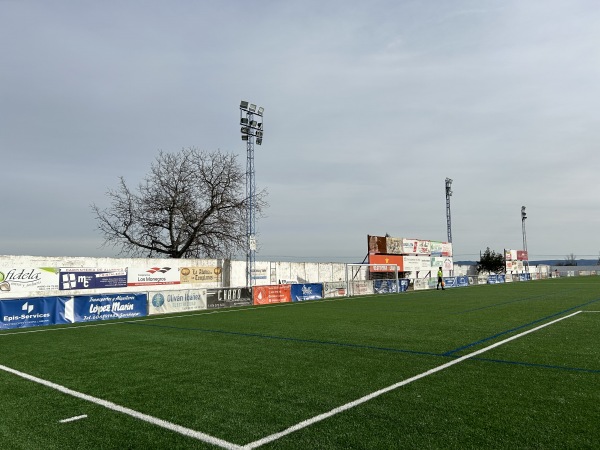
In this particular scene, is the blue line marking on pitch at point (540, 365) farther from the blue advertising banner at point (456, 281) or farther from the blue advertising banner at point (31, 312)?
the blue advertising banner at point (456, 281)

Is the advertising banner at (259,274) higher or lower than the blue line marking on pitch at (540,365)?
higher

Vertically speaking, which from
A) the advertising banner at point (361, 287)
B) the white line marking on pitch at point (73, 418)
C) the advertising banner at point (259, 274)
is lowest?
the advertising banner at point (361, 287)

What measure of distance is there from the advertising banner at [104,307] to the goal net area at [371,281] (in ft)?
56.6

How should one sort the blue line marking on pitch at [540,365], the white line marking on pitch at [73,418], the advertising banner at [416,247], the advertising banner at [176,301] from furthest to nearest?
1. the advertising banner at [416,247]
2. the advertising banner at [176,301]
3. the blue line marking on pitch at [540,365]
4. the white line marking on pitch at [73,418]

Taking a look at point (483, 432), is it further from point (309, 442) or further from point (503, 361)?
point (503, 361)

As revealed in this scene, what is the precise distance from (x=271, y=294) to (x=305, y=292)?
3137 mm

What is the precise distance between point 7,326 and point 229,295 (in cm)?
1104

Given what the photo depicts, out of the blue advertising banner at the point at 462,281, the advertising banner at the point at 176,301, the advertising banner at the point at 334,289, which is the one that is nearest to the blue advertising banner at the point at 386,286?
the advertising banner at the point at 334,289

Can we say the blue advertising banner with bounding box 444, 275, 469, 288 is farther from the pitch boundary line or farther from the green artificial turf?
the pitch boundary line

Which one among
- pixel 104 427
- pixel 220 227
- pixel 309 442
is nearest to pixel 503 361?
pixel 309 442

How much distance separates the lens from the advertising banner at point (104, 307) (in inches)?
734

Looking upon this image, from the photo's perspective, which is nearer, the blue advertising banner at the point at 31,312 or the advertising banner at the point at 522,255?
the blue advertising banner at the point at 31,312

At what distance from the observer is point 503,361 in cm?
818

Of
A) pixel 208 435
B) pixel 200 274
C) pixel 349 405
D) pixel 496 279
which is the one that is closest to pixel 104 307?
pixel 200 274
